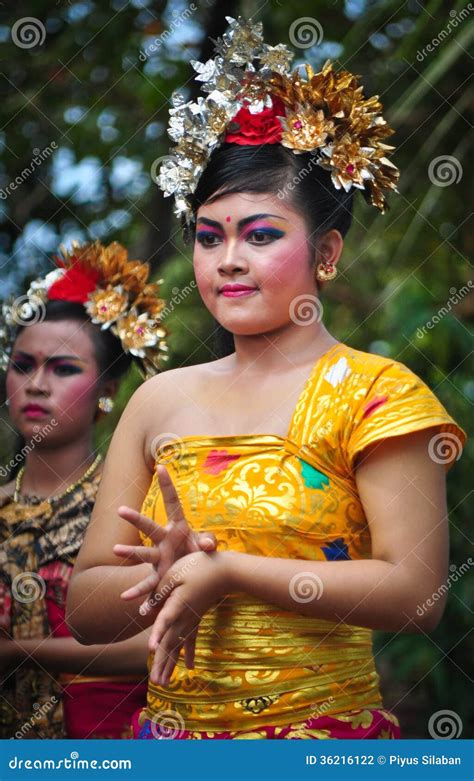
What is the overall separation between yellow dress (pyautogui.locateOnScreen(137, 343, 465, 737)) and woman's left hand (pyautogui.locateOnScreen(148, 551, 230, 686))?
90mm

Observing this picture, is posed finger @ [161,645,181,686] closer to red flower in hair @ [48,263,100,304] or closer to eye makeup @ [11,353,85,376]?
eye makeup @ [11,353,85,376]

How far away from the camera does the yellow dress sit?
1794 millimetres

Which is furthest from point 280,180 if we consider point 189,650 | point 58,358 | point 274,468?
point 58,358

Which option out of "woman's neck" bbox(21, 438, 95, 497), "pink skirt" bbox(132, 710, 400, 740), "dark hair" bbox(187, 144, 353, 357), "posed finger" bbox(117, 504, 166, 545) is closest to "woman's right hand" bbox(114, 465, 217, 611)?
"posed finger" bbox(117, 504, 166, 545)

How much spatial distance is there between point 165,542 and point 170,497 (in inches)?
2.8

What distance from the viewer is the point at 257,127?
2.00 m

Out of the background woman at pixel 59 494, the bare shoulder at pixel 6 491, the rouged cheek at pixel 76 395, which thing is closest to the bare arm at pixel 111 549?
the background woman at pixel 59 494

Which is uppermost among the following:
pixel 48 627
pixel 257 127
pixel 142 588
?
pixel 257 127

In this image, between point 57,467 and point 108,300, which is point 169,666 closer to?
point 57,467

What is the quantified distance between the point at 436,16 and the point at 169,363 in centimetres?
Answer: 138

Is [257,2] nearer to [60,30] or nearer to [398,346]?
[60,30]

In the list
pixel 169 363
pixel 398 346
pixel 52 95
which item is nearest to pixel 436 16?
pixel 398 346

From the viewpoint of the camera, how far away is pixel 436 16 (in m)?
3.56

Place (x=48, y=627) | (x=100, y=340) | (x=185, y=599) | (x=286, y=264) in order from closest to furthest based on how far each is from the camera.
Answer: (x=185, y=599) → (x=286, y=264) → (x=48, y=627) → (x=100, y=340)
